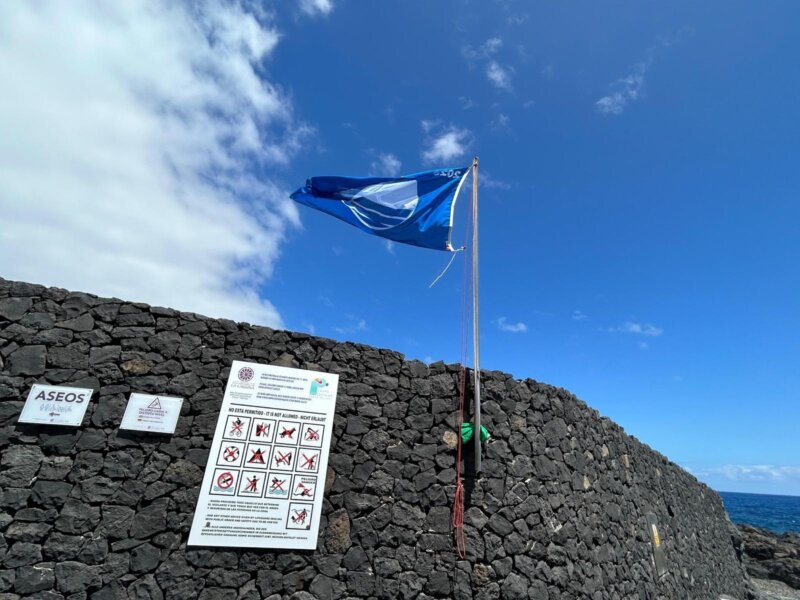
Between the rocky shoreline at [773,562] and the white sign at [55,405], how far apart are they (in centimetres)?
2159

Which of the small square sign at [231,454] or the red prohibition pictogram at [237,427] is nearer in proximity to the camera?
the small square sign at [231,454]

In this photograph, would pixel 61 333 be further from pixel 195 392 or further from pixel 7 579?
pixel 7 579

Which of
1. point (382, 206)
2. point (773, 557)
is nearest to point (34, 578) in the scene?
point (382, 206)

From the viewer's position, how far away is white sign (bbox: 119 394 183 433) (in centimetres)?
470

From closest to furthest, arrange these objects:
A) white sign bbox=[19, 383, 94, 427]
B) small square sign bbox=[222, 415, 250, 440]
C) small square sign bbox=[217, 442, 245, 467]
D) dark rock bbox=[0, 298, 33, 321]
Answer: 1. white sign bbox=[19, 383, 94, 427]
2. dark rock bbox=[0, 298, 33, 321]
3. small square sign bbox=[217, 442, 245, 467]
4. small square sign bbox=[222, 415, 250, 440]

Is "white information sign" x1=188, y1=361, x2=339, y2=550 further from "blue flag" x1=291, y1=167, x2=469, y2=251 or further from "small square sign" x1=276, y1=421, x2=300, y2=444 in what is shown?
"blue flag" x1=291, y1=167, x2=469, y2=251

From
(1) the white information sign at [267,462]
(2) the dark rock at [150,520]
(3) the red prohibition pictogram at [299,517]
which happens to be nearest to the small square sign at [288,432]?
(1) the white information sign at [267,462]

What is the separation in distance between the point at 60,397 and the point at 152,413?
3.02ft

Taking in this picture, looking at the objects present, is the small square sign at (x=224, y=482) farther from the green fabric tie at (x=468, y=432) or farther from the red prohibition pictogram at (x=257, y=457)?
the green fabric tie at (x=468, y=432)

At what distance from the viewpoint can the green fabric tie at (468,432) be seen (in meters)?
5.97

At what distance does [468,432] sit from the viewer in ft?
19.7

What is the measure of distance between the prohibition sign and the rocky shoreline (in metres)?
19.9

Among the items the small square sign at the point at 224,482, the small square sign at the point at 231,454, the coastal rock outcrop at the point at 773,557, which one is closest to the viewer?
the small square sign at the point at 224,482

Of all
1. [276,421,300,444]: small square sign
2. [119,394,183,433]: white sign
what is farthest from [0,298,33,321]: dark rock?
[276,421,300,444]: small square sign
